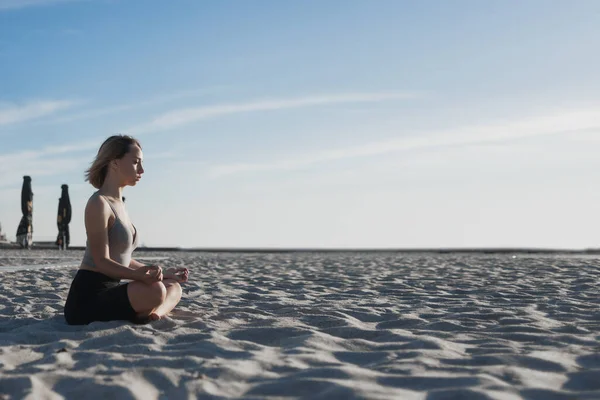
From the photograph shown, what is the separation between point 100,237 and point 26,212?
16.7 m

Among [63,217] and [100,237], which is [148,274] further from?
[63,217]

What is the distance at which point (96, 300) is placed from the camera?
13.2 feet

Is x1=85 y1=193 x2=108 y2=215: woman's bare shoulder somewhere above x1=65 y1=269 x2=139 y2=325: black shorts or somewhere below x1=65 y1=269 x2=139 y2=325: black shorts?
above

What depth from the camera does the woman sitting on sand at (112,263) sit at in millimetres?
3893

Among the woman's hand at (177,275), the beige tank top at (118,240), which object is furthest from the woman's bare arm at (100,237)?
the woman's hand at (177,275)

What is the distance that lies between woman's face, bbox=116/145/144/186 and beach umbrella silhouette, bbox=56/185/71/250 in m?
16.7

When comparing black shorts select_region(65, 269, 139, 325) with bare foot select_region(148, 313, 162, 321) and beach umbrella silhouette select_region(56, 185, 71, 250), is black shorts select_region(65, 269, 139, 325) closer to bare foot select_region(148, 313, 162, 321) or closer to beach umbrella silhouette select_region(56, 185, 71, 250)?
bare foot select_region(148, 313, 162, 321)

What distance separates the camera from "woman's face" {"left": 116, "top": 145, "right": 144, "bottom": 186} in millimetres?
4031

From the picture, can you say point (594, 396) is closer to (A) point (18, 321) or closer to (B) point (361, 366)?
(B) point (361, 366)

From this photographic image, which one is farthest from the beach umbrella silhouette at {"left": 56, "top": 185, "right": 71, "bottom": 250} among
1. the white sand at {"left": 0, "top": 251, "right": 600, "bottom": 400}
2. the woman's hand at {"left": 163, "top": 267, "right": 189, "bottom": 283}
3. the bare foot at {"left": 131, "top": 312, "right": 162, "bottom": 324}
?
the bare foot at {"left": 131, "top": 312, "right": 162, "bottom": 324}

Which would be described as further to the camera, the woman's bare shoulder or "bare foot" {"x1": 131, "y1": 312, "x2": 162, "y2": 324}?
"bare foot" {"x1": 131, "y1": 312, "x2": 162, "y2": 324}

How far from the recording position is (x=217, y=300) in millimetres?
5484

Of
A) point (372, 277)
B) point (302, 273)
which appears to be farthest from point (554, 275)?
point (302, 273)

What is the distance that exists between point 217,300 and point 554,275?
449cm
